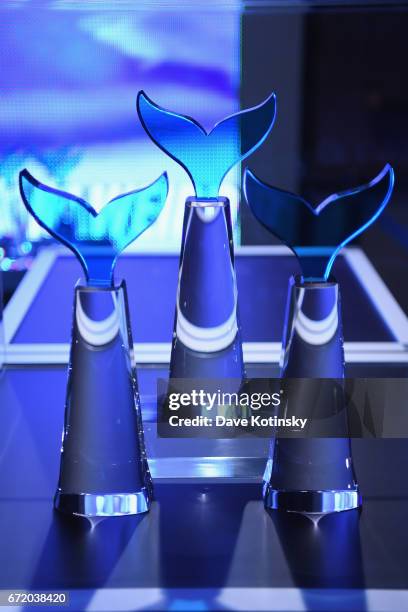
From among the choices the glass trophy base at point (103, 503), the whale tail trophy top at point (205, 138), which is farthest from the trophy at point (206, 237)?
the glass trophy base at point (103, 503)

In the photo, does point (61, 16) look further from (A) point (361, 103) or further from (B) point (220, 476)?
(B) point (220, 476)

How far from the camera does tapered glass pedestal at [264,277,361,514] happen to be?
58 centimetres

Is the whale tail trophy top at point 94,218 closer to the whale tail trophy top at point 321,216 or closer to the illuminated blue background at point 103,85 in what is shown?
the whale tail trophy top at point 321,216

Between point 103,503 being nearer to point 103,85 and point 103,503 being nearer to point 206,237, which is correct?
point 206,237

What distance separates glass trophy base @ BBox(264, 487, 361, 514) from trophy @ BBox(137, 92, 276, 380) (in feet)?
0.34

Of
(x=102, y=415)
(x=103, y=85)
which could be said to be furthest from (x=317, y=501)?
(x=103, y=85)

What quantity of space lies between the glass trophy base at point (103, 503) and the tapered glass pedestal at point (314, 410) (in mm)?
107

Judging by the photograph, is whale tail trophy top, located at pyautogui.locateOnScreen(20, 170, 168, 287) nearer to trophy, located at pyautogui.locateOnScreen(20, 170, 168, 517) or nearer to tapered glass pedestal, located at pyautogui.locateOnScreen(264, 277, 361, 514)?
trophy, located at pyautogui.locateOnScreen(20, 170, 168, 517)

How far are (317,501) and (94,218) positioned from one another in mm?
280

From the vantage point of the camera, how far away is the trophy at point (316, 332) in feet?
1.91

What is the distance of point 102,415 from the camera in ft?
1.94

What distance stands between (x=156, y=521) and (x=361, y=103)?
46cm

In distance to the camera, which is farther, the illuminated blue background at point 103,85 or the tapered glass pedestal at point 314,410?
the illuminated blue background at point 103,85

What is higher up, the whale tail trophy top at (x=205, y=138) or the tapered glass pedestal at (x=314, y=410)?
the whale tail trophy top at (x=205, y=138)
